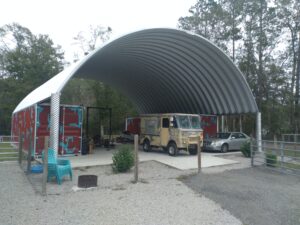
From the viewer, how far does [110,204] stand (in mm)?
6145

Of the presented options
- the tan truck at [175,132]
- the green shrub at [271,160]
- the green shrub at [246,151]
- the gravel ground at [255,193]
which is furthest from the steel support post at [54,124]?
the green shrub at [246,151]

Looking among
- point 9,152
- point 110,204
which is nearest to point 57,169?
point 110,204

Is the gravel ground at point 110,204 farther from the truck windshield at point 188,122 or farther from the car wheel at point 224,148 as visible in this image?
the car wheel at point 224,148

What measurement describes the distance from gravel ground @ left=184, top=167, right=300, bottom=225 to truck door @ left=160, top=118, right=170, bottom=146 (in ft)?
15.1

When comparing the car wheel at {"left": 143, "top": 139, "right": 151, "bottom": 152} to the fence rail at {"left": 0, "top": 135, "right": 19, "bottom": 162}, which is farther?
the car wheel at {"left": 143, "top": 139, "right": 151, "bottom": 152}

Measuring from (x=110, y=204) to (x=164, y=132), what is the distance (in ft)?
30.9

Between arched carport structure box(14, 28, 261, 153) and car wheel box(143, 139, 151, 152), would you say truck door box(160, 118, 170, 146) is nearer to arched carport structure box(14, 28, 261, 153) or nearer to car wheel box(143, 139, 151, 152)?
car wheel box(143, 139, 151, 152)

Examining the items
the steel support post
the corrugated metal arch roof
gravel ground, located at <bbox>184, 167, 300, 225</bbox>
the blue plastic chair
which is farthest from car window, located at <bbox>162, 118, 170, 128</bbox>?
the blue plastic chair

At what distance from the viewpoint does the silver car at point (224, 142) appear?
680 inches

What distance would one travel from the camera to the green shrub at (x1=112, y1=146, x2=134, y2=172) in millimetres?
10023

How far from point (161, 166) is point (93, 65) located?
1131 cm

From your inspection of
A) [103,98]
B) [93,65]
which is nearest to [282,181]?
[93,65]

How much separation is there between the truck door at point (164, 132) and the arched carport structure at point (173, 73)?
4.64m

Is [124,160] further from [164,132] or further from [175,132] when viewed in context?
[164,132]
